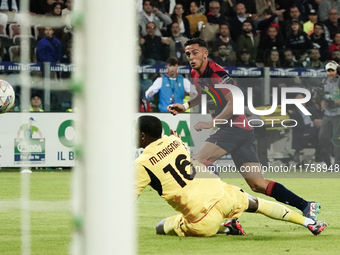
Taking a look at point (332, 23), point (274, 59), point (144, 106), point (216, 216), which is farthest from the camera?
point (332, 23)

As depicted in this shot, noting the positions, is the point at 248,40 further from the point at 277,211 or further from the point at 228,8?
the point at 277,211

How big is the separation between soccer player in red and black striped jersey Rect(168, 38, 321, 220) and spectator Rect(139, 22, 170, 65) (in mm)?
6871

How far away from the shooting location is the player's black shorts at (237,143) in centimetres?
654

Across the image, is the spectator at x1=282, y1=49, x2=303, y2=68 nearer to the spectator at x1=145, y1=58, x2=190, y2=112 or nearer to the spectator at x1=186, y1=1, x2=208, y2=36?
the spectator at x1=186, y1=1, x2=208, y2=36

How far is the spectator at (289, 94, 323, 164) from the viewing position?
43.5 ft

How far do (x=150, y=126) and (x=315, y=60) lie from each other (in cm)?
1001

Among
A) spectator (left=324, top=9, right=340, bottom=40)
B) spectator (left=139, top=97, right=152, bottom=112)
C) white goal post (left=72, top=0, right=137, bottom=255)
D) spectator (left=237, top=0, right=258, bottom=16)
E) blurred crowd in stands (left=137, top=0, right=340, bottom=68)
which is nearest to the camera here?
white goal post (left=72, top=0, right=137, bottom=255)

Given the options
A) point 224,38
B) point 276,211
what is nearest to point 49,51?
point 224,38

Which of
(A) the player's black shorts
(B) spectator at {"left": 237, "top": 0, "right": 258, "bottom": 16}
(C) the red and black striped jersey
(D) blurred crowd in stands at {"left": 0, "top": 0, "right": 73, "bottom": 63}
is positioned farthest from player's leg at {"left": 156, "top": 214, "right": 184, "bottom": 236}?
(B) spectator at {"left": 237, "top": 0, "right": 258, "bottom": 16}

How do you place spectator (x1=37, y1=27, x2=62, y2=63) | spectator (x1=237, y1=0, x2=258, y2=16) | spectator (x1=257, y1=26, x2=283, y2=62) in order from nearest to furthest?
spectator (x1=37, y1=27, x2=62, y2=63), spectator (x1=257, y1=26, x2=283, y2=62), spectator (x1=237, y1=0, x2=258, y2=16)

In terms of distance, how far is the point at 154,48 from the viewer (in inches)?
547

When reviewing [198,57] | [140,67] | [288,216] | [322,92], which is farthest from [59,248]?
[322,92]

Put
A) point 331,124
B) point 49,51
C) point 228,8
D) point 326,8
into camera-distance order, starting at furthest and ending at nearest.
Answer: point 326,8 → point 228,8 → point 331,124 → point 49,51

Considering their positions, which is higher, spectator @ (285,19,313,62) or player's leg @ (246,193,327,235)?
spectator @ (285,19,313,62)
